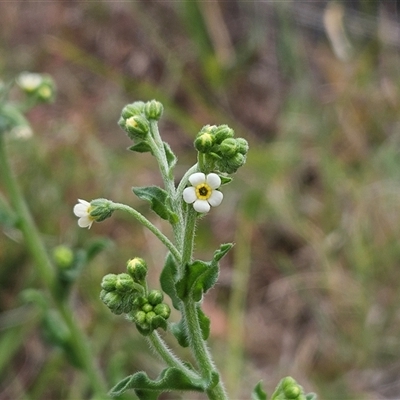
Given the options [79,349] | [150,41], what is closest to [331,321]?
[79,349]

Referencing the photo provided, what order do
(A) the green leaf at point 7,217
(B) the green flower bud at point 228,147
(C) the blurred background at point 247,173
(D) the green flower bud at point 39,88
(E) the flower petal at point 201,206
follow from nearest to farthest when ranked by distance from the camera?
(E) the flower petal at point 201,206, (B) the green flower bud at point 228,147, (A) the green leaf at point 7,217, (D) the green flower bud at point 39,88, (C) the blurred background at point 247,173

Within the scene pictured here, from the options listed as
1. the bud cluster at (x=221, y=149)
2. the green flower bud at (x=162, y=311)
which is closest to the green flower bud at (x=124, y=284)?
the green flower bud at (x=162, y=311)

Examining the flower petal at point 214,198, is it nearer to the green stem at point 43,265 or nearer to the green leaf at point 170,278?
the green leaf at point 170,278

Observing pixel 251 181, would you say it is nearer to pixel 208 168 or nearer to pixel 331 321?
pixel 331 321

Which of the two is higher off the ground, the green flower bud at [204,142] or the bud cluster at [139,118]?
the bud cluster at [139,118]

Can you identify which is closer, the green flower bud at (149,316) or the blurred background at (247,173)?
the green flower bud at (149,316)
